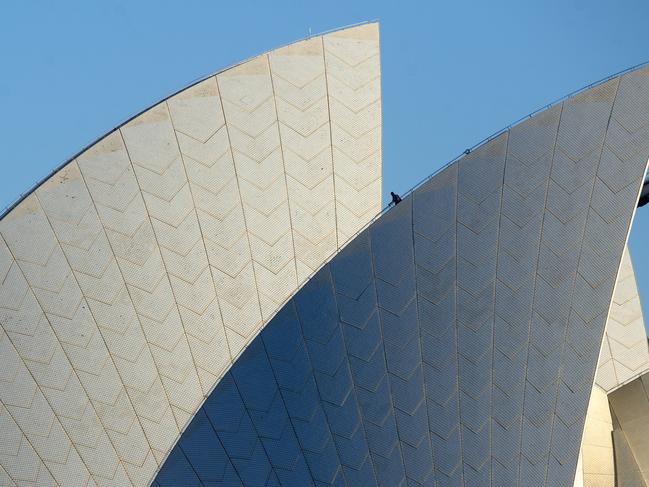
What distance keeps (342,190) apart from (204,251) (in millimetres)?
3600

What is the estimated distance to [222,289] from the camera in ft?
86.5

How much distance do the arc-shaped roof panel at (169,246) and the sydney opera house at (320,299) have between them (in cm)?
5

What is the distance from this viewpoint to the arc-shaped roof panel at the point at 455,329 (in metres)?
20.3

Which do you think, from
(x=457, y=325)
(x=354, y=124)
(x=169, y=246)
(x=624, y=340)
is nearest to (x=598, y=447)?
Result: (x=624, y=340)

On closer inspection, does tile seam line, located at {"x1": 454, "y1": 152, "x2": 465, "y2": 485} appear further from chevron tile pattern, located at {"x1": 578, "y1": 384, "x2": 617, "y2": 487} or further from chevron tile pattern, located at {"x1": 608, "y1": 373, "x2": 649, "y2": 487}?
chevron tile pattern, located at {"x1": 608, "y1": 373, "x2": 649, "y2": 487}

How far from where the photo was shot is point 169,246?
2603 centimetres

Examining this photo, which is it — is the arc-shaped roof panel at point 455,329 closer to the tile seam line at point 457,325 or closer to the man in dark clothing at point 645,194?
the tile seam line at point 457,325

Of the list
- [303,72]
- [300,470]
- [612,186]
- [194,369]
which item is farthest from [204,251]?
[612,186]

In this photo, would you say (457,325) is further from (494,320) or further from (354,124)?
(354,124)

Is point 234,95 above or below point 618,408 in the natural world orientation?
above

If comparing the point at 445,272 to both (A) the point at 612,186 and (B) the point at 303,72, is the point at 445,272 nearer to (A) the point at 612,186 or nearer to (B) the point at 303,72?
(A) the point at 612,186

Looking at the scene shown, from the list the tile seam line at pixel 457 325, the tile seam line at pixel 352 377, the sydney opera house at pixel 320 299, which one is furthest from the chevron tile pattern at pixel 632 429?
the tile seam line at pixel 352 377

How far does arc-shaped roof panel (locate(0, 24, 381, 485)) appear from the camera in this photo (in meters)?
23.7

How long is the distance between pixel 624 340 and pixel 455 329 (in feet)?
23.3
